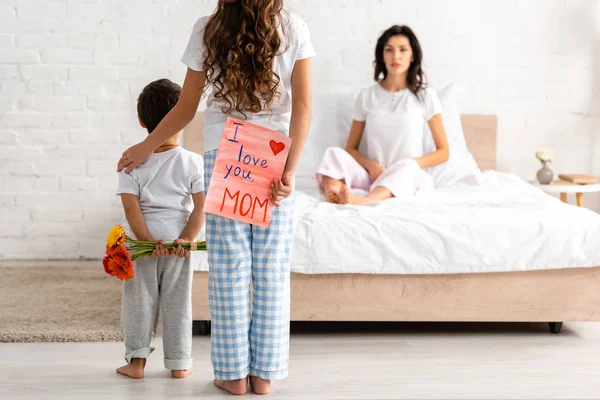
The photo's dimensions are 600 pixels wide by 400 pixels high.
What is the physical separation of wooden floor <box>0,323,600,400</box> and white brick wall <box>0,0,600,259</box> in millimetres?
1418

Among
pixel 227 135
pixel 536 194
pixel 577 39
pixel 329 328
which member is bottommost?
pixel 329 328

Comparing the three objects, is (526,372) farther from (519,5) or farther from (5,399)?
(519,5)

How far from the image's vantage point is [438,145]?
3.53 metres

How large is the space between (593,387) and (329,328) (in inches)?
38.1

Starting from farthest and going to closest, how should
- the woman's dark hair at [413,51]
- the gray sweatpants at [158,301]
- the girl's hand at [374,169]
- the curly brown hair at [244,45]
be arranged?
the woman's dark hair at [413,51]
the girl's hand at [374,169]
the gray sweatpants at [158,301]
the curly brown hair at [244,45]

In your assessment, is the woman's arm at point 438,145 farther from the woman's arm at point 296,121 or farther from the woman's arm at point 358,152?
the woman's arm at point 296,121

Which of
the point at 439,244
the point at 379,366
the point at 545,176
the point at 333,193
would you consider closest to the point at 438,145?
the point at 545,176

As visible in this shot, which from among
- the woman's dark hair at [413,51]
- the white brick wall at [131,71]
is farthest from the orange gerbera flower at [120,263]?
→ the white brick wall at [131,71]

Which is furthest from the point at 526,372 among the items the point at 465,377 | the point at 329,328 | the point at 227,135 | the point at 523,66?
the point at 523,66

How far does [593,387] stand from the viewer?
230 centimetres

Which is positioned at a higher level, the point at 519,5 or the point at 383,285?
the point at 519,5

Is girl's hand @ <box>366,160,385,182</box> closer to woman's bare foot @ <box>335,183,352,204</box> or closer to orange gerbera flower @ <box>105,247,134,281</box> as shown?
woman's bare foot @ <box>335,183,352,204</box>

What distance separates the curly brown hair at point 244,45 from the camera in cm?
194

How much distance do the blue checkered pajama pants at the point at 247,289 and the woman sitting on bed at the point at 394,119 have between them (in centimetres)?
126
